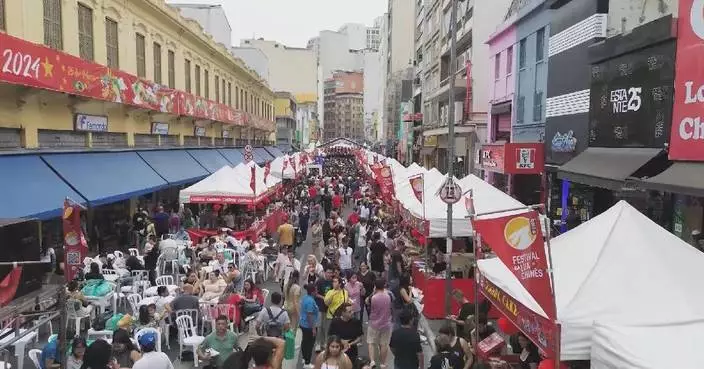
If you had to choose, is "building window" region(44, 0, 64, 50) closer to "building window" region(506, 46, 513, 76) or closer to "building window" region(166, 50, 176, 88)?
"building window" region(166, 50, 176, 88)

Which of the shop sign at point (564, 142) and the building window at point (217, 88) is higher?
the building window at point (217, 88)

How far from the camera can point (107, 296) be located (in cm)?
1164

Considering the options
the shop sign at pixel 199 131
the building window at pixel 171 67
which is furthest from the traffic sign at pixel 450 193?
the shop sign at pixel 199 131

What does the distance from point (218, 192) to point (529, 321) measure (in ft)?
48.0

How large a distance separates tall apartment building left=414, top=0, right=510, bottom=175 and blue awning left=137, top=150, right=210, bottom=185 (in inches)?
537

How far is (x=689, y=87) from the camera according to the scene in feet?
37.1

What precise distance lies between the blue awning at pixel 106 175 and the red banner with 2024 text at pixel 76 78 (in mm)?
1991

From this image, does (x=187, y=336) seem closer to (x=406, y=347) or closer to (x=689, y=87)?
(x=406, y=347)

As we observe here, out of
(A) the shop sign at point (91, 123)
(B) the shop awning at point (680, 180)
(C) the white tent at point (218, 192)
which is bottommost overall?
(C) the white tent at point (218, 192)

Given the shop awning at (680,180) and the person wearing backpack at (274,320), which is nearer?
the person wearing backpack at (274,320)

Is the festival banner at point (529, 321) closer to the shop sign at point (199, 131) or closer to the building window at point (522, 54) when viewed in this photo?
the building window at point (522, 54)

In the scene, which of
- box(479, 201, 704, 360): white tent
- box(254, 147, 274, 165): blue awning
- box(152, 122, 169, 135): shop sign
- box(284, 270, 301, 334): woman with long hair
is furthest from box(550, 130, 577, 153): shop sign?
box(254, 147, 274, 165): blue awning

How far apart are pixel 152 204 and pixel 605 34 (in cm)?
1965

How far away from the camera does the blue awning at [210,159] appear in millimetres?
32094
